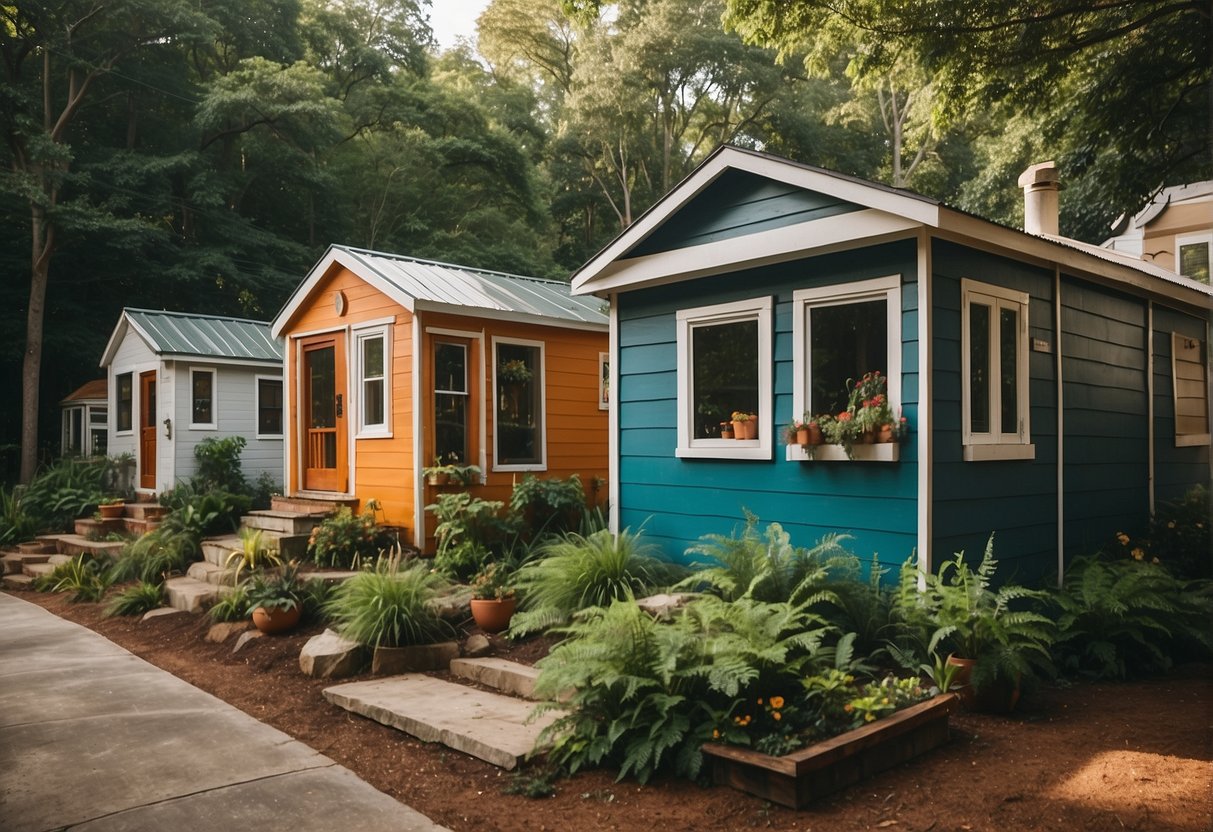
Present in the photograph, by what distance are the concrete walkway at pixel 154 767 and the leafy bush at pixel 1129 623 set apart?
445 cm

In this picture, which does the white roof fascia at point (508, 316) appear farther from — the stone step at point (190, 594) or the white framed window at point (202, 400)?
the white framed window at point (202, 400)

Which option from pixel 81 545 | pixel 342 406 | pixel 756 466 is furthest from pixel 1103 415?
pixel 81 545

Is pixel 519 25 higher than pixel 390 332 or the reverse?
higher

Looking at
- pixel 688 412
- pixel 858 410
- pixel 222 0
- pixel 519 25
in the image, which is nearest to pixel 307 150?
pixel 222 0

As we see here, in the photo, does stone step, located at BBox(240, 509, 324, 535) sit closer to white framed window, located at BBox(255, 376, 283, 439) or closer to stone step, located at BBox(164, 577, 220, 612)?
stone step, located at BBox(164, 577, 220, 612)

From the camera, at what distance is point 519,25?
28484mm

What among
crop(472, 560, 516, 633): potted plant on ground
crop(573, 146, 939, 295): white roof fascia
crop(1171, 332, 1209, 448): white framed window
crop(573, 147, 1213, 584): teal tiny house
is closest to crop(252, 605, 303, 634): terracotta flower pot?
crop(472, 560, 516, 633): potted plant on ground

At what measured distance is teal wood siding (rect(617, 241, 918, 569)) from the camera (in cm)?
602

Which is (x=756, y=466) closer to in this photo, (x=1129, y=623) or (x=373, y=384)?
(x=1129, y=623)

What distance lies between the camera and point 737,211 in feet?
23.3

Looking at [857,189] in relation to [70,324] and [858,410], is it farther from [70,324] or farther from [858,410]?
[70,324]

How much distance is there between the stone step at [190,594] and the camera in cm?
835

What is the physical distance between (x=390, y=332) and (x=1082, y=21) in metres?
7.79

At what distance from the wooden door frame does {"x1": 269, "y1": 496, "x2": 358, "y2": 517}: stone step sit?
0.17m
